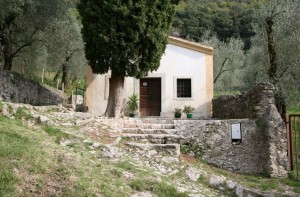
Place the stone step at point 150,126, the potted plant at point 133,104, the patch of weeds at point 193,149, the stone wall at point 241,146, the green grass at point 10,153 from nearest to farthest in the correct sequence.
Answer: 1. the green grass at point 10,153
2. the stone wall at point 241,146
3. the patch of weeds at point 193,149
4. the stone step at point 150,126
5. the potted plant at point 133,104

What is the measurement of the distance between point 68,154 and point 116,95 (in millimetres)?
6246

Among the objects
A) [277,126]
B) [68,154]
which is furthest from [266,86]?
[68,154]

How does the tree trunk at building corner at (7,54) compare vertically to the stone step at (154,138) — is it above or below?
above

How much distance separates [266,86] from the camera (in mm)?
11680

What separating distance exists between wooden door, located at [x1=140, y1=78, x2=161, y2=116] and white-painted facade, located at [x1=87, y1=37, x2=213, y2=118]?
1.19 ft

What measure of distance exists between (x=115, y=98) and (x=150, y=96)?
6.41m

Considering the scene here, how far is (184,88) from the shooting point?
1938cm

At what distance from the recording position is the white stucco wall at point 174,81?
18.8 m

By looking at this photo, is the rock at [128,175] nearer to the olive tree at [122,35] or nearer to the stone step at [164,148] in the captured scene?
the stone step at [164,148]

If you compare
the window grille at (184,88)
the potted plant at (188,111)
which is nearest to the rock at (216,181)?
the potted plant at (188,111)

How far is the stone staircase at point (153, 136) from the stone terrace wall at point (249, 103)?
9.93 feet

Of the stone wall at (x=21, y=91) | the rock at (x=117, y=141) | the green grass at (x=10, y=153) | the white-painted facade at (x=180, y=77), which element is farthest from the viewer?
the white-painted facade at (x=180, y=77)

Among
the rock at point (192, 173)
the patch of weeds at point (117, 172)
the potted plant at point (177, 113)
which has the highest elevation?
the potted plant at point (177, 113)

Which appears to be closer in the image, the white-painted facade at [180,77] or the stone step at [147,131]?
the stone step at [147,131]
